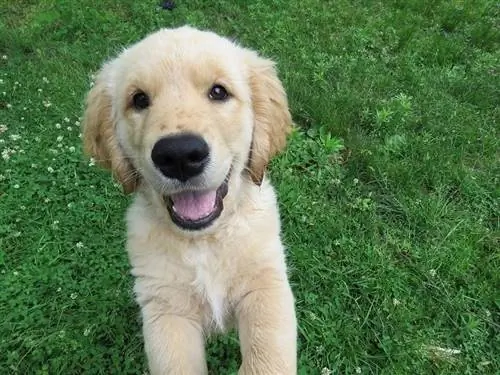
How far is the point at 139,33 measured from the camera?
5.42 m

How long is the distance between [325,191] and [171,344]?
6.30 feet

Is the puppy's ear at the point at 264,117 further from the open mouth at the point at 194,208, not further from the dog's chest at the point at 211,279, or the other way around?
the dog's chest at the point at 211,279

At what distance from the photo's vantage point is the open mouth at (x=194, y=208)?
7.91 ft

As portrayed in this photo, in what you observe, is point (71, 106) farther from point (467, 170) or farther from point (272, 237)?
point (467, 170)

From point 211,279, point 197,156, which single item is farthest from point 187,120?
point 211,279

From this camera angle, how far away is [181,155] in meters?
2.10

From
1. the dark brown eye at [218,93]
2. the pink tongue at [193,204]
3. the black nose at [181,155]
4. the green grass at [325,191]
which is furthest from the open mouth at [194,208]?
the green grass at [325,191]

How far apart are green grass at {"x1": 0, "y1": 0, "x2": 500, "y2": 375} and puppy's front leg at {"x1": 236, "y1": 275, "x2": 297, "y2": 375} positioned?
0.66 metres

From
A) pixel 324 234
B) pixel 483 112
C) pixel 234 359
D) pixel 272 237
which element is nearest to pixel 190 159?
pixel 272 237

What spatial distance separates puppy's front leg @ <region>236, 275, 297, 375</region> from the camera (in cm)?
229

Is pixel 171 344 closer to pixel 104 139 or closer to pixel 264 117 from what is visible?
pixel 104 139

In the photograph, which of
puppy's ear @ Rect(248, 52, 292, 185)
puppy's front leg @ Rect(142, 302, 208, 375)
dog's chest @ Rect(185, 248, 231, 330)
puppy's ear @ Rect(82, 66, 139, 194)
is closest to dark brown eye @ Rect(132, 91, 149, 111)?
puppy's ear @ Rect(82, 66, 139, 194)

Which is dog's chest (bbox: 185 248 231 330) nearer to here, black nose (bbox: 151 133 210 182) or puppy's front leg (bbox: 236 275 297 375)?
puppy's front leg (bbox: 236 275 297 375)

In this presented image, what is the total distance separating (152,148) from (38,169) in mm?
2210
